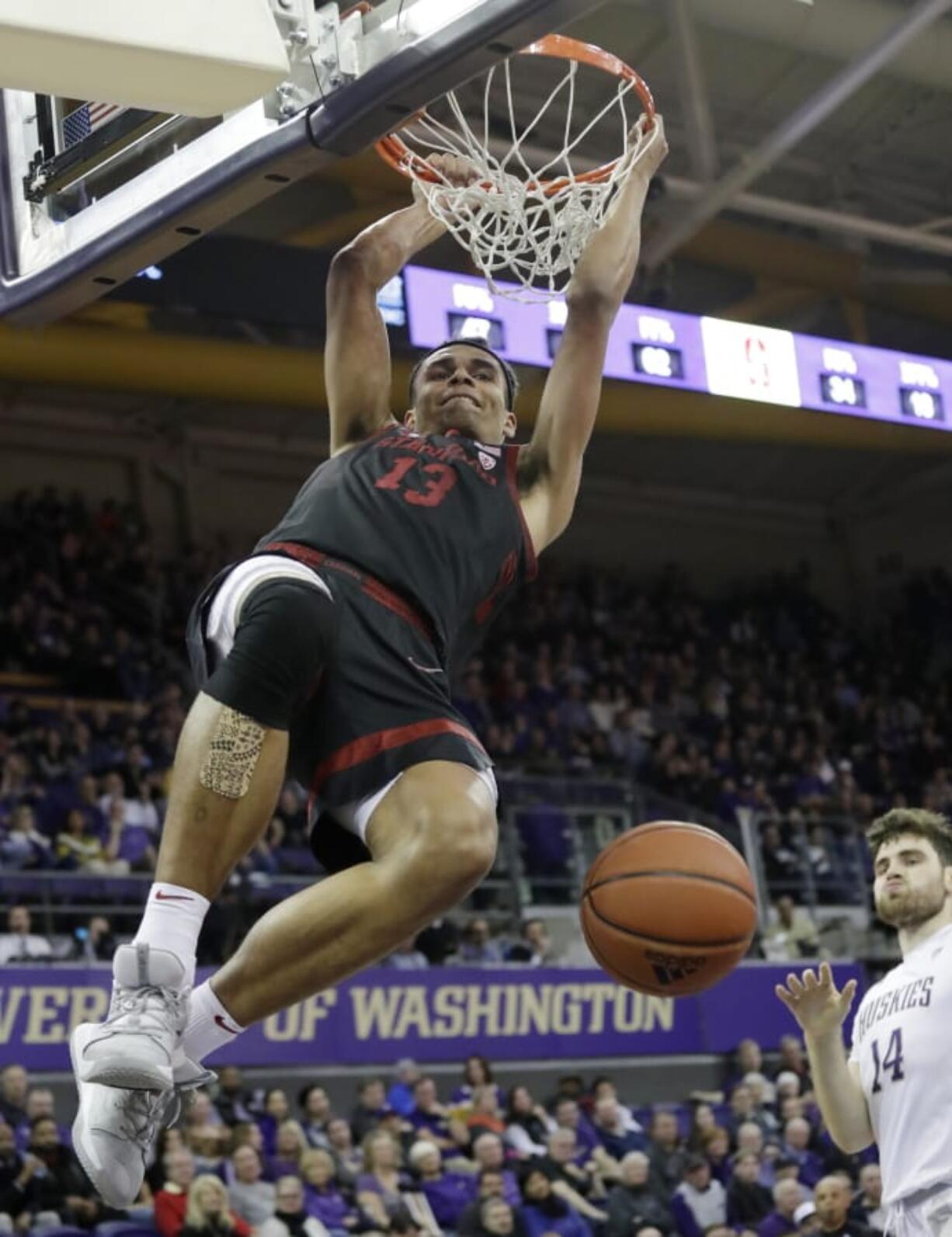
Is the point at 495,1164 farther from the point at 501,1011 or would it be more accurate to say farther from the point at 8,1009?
the point at 8,1009

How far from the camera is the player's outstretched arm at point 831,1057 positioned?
17.2 ft

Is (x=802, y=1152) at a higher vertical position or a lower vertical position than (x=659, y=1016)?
lower

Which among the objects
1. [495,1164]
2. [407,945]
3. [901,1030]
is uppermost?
[407,945]

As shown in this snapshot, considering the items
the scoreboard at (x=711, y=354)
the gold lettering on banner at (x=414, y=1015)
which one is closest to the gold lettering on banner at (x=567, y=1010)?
the gold lettering on banner at (x=414, y=1015)

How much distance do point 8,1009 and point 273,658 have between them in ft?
26.1

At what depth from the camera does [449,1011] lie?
1261cm

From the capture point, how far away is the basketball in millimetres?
4410

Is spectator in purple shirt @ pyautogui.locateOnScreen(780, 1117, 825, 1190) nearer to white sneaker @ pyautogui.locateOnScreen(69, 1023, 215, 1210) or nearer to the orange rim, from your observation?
the orange rim

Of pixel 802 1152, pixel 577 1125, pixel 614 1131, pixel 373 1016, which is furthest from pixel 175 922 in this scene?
pixel 802 1152

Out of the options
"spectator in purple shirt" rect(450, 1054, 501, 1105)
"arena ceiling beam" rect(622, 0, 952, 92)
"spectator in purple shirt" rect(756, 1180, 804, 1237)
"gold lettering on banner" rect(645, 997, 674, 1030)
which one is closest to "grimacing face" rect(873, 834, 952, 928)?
"spectator in purple shirt" rect(756, 1180, 804, 1237)

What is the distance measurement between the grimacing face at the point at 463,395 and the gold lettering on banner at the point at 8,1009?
744 cm

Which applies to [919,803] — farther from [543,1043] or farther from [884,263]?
[543,1043]

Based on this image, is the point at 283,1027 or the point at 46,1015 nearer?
the point at 46,1015

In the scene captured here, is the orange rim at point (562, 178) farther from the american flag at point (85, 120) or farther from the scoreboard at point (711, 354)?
the scoreboard at point (711, 354)
